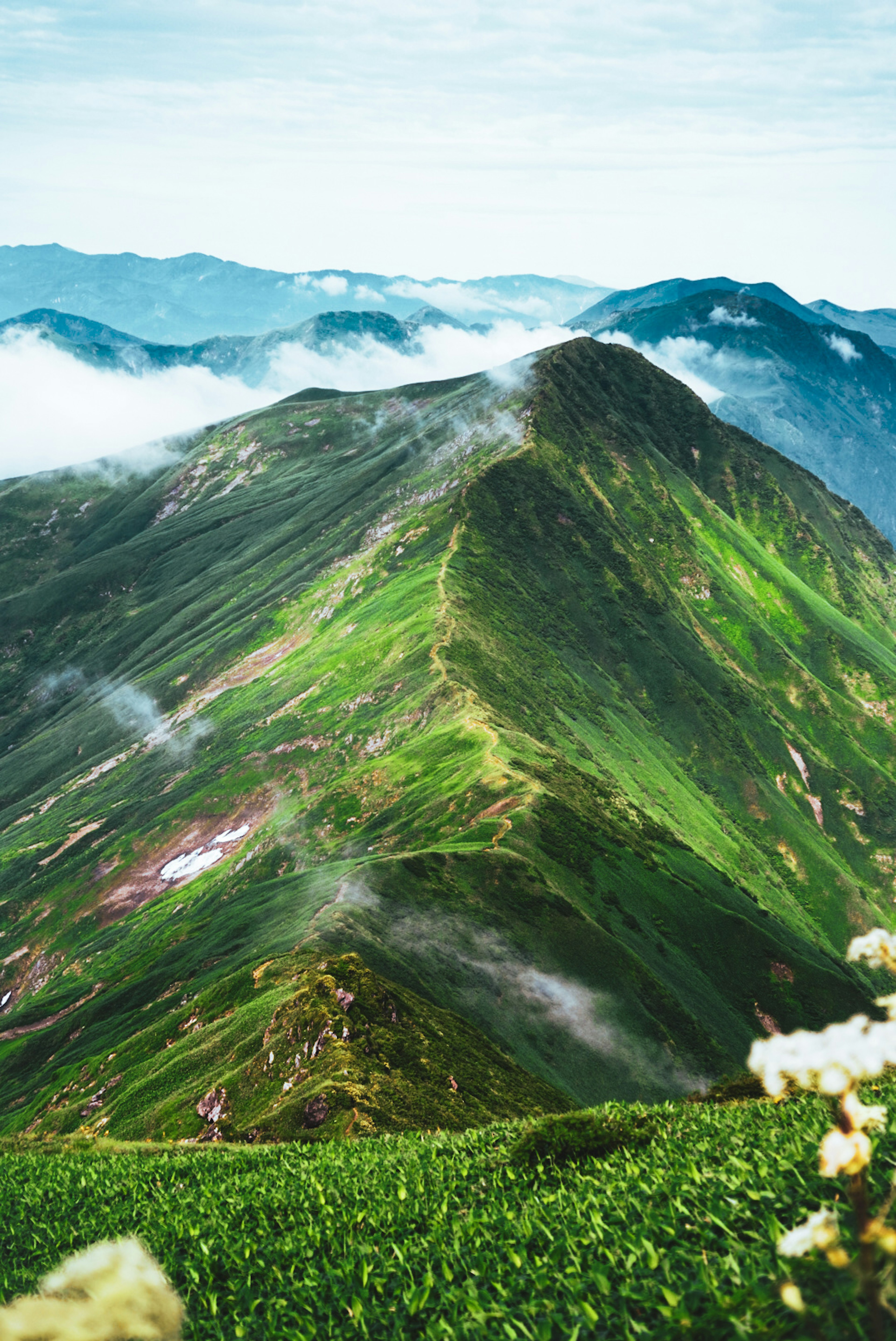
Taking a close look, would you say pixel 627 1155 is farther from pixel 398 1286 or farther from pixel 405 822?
pixel 405 822

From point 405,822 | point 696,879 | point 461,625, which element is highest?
point 461,625

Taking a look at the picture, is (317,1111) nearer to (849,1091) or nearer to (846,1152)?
(849,1091)

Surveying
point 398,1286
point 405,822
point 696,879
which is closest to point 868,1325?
point 398,1286

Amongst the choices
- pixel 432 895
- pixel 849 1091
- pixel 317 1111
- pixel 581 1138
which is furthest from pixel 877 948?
pixel 432 895

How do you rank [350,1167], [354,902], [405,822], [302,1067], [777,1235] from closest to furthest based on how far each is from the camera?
[777,1235]
[350,1167]
[302,1067]
[354,902]
[405,822]

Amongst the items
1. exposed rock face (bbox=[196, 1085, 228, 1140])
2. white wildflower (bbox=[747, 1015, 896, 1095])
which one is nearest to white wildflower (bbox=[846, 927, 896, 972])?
white wildflower (bbox=[747, 1015, 896, 1095])

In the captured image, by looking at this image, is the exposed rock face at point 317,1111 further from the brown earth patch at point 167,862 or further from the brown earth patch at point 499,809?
the brown earth patch at point 167,862

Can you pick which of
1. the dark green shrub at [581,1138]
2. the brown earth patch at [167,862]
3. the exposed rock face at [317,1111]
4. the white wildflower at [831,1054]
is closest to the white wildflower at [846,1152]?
the white wildflower at [831,1054]
